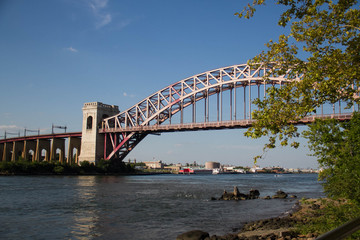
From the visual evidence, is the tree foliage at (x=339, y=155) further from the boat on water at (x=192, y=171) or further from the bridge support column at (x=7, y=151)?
the boat on water at (x=192, y=171)

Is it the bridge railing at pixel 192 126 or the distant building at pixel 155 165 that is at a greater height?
the bridge railing at pixel 192 126

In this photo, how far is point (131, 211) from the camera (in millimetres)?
20109

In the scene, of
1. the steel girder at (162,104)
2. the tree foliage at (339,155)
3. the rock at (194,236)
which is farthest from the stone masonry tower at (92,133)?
the tree foliage at (339,155)

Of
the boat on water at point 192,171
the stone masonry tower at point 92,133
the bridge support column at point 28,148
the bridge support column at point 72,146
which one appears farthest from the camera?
the boat on water at point 192,171

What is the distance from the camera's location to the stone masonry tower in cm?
7606

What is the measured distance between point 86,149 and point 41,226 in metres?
64.0

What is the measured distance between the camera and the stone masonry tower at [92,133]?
2995 inches

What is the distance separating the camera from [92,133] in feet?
252

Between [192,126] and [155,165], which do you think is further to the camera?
[155,165]

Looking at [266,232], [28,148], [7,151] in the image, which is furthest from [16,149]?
[266,232]

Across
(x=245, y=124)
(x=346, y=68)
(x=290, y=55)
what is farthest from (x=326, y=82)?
(x=245, y=124)

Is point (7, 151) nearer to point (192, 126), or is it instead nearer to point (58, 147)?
point (58, 147)

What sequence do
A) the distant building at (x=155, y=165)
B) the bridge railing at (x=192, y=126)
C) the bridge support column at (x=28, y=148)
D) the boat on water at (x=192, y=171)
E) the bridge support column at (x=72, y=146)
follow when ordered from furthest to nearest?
the distant building at (x=155, y=165) < the boat on water at (x=192, y=171) < the bridge support column at (x=28, y=148) < the bridge support column at (x=72, y=146) < the bridge railing at (x=192, y=126)

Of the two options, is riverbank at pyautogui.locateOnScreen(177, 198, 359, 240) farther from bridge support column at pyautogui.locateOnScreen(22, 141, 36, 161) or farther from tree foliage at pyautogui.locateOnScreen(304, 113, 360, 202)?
bridge support column at pyautogui.locateOnScreen(22, 141, 36, 161)
